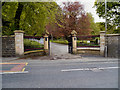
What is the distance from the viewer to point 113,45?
1166cm

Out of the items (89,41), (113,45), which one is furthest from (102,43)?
(89,41)

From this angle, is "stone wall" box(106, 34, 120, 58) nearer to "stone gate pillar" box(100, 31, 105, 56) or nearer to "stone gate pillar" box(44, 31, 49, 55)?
"stone gate pillar" box(100, 31, 105, 56)

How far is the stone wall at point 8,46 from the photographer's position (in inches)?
437

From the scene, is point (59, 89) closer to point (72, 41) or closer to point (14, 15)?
point (72, 41)

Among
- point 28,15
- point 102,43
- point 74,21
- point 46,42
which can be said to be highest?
point 74,21

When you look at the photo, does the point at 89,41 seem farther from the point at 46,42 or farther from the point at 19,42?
the point at 19,42

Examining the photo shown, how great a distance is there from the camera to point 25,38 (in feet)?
38.6

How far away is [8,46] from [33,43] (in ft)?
8.90

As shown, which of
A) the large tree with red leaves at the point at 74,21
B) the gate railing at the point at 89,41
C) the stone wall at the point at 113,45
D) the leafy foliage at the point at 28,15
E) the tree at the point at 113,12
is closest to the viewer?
the stone wall at the point at 113,45

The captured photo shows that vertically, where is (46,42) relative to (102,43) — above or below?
above

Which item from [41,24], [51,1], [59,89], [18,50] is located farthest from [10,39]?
[59,89]

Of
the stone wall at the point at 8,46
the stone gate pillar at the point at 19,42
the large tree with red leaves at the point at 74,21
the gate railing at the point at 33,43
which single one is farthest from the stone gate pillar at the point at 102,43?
the large tree with red leaves at the point at 74,21

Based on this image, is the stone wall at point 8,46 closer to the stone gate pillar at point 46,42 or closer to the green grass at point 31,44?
the green grass at point 31,44

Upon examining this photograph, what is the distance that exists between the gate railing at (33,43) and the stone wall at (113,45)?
7.38 metres
